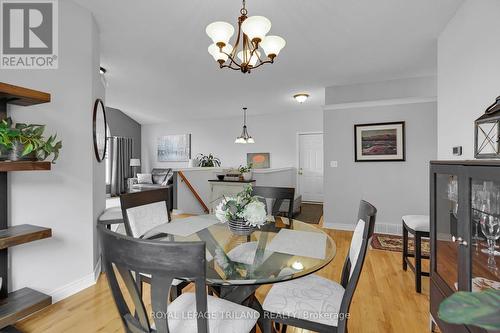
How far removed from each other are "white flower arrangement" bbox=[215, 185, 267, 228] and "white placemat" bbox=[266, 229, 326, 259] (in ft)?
0.56

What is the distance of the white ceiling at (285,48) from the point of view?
2.21 m

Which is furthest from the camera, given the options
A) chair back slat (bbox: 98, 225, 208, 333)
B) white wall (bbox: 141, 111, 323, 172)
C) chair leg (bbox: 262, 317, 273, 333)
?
white wall (bbox: 141, 111, 323, 172)

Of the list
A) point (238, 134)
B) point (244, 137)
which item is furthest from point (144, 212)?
point (238, 134)

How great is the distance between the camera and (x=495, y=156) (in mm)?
1382

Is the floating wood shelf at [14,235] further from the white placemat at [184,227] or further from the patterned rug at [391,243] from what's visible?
the patterned rug at [391,243]

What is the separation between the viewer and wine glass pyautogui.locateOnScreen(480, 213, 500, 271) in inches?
41.1

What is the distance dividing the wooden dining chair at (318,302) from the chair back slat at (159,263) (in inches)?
21.9

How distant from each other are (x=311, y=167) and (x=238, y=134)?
2380 mm

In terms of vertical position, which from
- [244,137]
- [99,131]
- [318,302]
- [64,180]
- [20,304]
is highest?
[244,137]

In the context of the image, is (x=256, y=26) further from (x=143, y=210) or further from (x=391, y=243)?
(x=391, y=243)

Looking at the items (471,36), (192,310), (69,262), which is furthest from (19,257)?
(471,36)

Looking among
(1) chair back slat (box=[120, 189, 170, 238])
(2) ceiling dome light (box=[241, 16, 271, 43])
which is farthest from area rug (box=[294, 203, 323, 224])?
(2) ceiling dome light (box=[241, 16, 271, 43])

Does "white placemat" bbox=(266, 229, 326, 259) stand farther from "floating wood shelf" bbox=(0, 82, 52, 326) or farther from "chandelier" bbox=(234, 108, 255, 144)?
"chandelier" bbox=(234, 108, 255, 144)

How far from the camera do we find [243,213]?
1522mm
